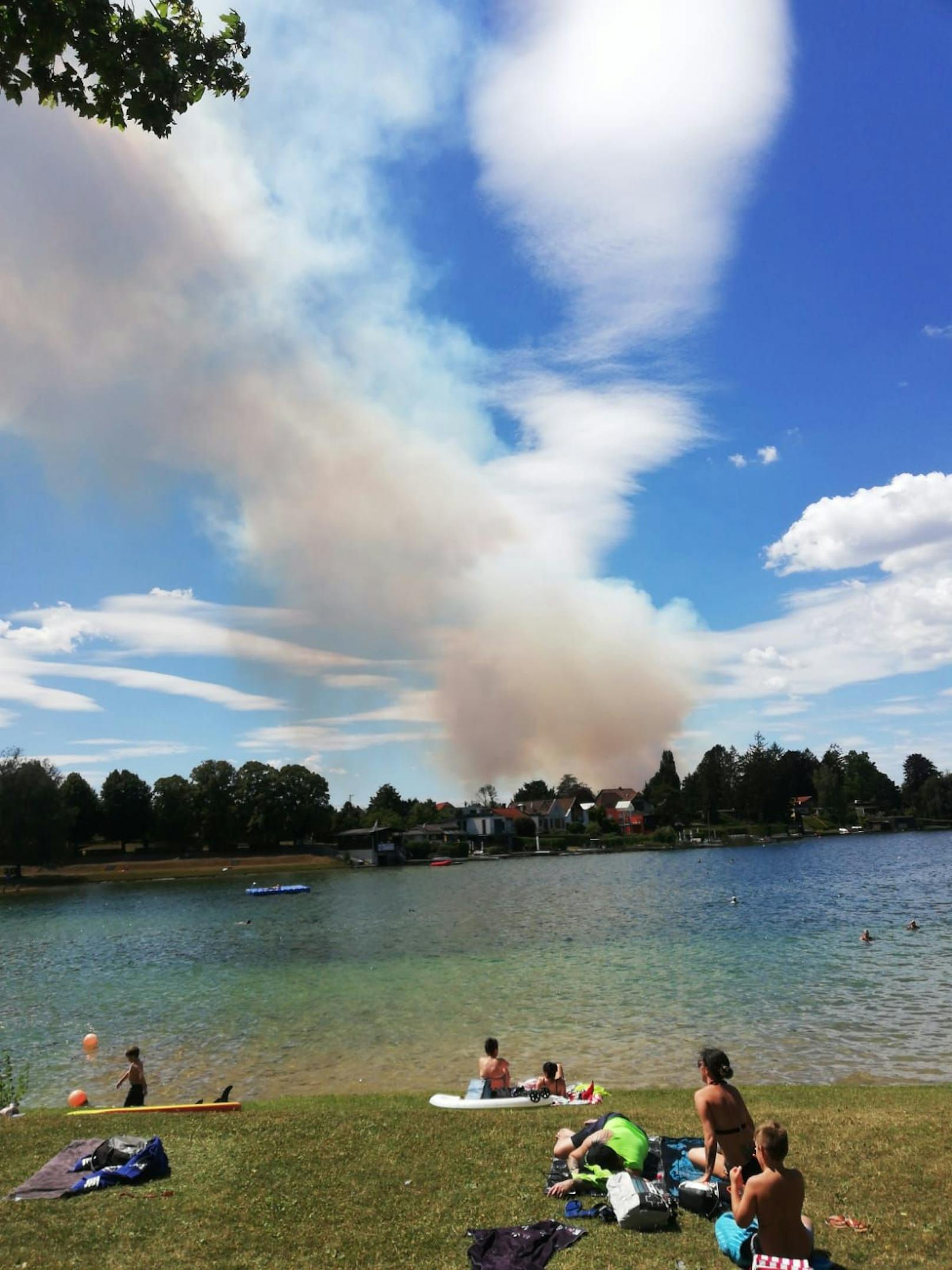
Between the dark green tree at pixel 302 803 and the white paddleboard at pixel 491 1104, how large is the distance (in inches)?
5194

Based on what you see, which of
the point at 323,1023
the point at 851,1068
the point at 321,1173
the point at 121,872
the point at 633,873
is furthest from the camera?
the point at 121,872

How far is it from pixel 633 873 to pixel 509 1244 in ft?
338

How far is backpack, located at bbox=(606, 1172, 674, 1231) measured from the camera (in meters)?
9.54

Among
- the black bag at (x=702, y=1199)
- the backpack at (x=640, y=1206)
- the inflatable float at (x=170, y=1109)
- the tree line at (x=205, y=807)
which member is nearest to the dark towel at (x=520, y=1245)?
the backpack at (x=640, y=1206)

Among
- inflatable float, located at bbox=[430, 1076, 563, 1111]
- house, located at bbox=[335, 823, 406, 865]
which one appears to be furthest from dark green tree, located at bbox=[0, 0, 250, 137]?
house, located at bbox=[335, 823, 406, 865]

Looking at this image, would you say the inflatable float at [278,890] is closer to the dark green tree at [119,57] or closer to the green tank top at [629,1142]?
the green tank top at [629,1142]

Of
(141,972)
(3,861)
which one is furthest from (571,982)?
(3,861)

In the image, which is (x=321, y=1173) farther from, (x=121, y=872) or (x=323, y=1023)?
(x=121, y=872)

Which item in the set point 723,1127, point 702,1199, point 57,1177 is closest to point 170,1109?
point 57,1177

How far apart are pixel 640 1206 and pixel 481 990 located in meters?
24.3

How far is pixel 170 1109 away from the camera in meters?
16.9

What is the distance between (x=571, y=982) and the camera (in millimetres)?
33562

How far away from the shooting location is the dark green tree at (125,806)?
137 m

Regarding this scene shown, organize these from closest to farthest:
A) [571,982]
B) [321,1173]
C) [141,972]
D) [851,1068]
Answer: [321,1173], [851,1068], [571,982], [141,972]
